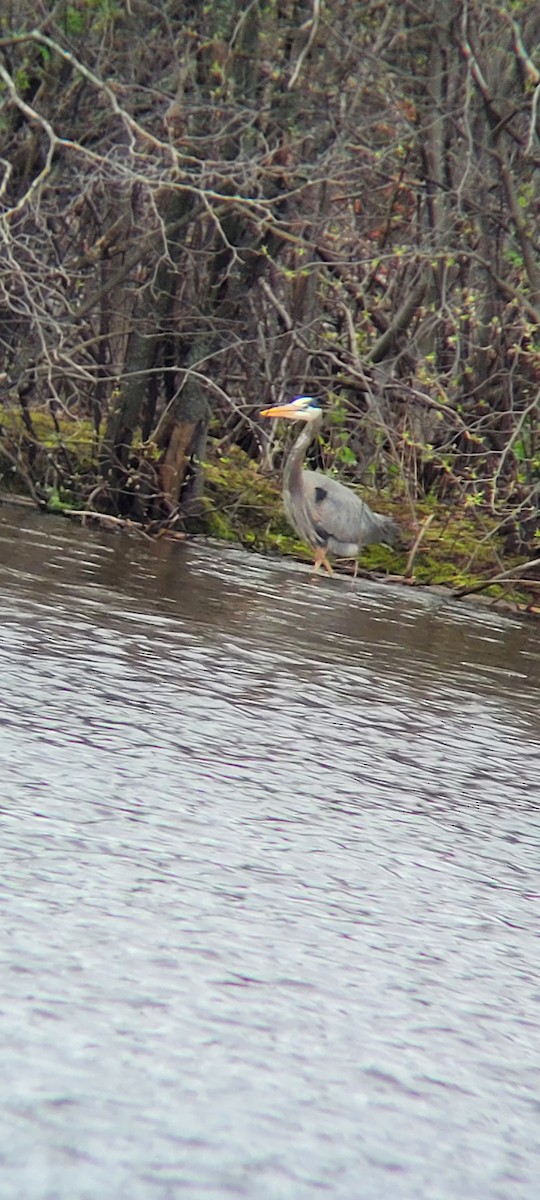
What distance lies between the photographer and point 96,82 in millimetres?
10977

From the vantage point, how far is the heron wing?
11.7m

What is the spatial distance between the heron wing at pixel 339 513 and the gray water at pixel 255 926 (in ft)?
13.8

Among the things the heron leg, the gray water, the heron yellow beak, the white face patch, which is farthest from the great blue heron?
the gray water

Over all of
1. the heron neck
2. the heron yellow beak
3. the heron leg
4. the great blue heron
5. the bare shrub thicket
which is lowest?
the heron leg

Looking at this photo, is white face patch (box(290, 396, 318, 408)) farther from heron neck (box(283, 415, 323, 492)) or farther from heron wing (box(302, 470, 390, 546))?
heron wing (box(302, 470, 390, 546))

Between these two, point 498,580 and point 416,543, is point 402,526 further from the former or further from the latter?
point 498,580

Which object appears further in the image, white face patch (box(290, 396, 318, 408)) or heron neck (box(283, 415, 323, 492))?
white face patch (box(290, 396, 318, 408))

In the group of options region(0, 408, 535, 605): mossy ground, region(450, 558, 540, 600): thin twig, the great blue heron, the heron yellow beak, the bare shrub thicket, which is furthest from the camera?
region(0, 408, 535, 605): mossy ground

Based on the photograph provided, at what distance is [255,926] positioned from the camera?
3764mm

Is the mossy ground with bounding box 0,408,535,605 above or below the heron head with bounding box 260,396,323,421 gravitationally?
below

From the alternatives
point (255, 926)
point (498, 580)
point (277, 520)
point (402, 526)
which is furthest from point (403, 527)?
point (255, 926)

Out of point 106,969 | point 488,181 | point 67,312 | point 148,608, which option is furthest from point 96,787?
point 488,181

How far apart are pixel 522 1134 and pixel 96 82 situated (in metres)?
8.98

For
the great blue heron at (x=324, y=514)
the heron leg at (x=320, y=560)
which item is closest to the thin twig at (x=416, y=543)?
the great blue heron at (x=324, y=514)
